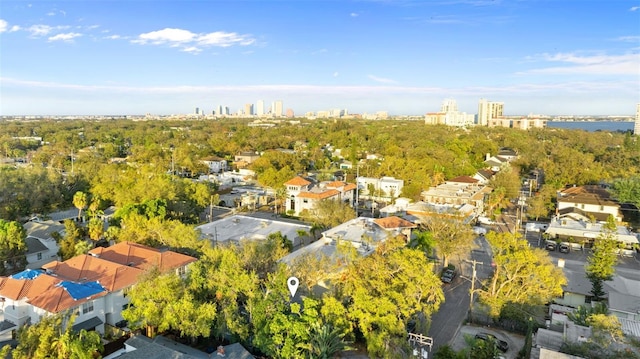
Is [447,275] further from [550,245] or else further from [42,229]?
[42,229]

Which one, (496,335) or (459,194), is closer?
(496,335)

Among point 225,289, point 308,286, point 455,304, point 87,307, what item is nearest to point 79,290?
point 87,307

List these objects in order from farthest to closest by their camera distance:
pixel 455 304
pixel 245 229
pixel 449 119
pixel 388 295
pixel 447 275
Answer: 1. pixel 449 119
2. pixel 245 229
3. pixel 447 275
4. pixel 455 304
5. pixel 388 295

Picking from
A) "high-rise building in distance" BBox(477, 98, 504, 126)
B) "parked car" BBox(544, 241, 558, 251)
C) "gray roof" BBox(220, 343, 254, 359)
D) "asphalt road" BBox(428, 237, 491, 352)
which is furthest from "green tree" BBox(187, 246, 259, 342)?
"high-rise building in distance" BBox(477, 98, 504, 126)

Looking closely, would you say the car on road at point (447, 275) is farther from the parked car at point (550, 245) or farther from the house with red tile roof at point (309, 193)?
the house with red tile roof at point (309, 193)

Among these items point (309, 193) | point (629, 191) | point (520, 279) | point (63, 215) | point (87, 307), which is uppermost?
point (629, 191)

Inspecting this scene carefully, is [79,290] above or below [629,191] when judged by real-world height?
below

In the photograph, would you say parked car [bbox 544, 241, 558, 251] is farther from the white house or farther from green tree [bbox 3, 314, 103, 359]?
the white house

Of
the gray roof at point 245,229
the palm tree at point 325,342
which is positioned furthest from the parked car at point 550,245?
the palm tree at point 325,342
